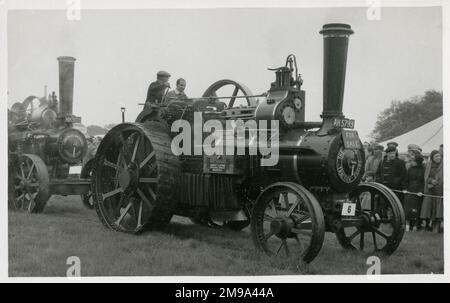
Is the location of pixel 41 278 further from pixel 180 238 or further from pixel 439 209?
pixel 439 209

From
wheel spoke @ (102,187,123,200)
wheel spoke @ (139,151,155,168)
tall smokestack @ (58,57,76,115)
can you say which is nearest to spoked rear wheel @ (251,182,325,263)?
wheel spoke @ (139,151,155,168)

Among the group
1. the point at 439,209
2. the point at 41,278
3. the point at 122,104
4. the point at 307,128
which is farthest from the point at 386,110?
the point at 41,278

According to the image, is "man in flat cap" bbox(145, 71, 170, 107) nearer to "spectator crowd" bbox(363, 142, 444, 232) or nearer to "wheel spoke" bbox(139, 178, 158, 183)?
"wheel spoke" bbox(139, 178, 158, 183)

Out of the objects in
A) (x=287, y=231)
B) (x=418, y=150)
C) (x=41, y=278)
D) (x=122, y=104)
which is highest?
(x=122, y=104)

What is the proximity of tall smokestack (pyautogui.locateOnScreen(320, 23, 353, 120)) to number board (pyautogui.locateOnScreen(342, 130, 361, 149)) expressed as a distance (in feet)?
1.46

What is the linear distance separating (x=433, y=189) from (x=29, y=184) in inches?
250

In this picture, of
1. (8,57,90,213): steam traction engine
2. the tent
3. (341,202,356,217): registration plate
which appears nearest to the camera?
(341,202,356,217): registration plate

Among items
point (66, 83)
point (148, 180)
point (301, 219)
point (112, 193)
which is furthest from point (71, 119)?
point (301, 219)

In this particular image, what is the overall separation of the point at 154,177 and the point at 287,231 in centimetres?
235

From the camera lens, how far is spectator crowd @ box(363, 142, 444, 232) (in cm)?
905

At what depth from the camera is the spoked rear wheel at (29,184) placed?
381 inches

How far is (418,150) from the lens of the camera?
9.54 meters

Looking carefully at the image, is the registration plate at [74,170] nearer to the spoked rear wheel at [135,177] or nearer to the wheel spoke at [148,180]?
the spoked rear wheel at [135,177]

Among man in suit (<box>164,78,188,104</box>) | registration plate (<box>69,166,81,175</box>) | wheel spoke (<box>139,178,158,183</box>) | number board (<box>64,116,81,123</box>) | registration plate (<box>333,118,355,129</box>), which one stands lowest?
registration plate (<box>69,166,81,175</box>)
